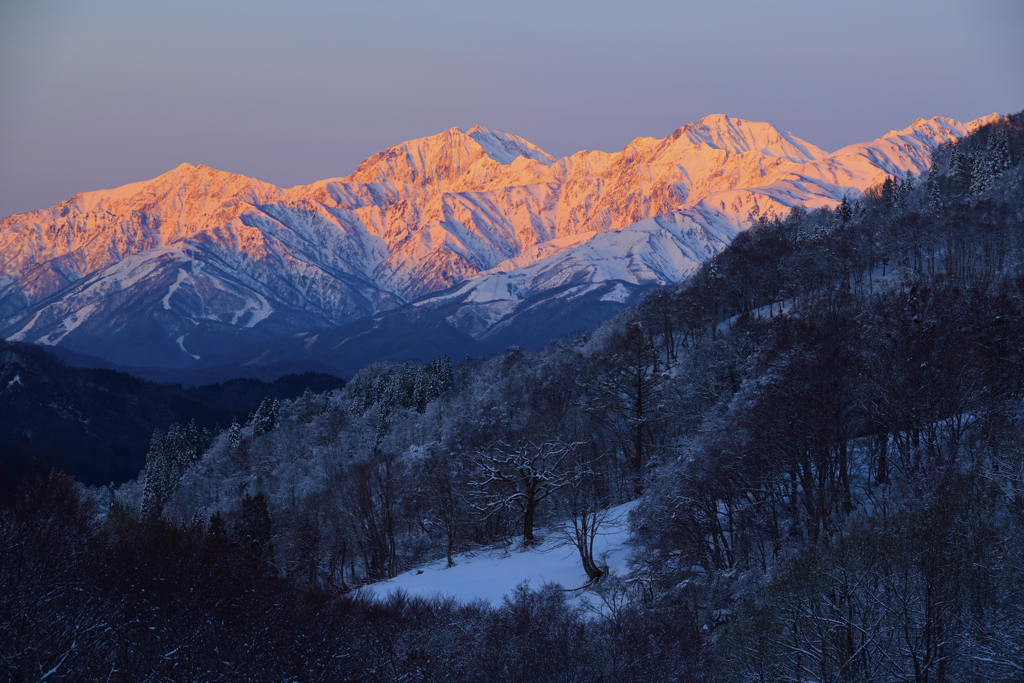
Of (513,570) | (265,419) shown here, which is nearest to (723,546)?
(513,570)

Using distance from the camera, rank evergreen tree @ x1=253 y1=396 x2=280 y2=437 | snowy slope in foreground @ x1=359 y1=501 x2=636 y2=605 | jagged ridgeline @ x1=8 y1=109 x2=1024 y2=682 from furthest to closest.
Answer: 1. evergreen tree @ x1=253 y1=396 x2=280 y2=437
2. snowy slope in foreground @ x1=359 y1=501 x2=636 y2=605
3. jagged ridgeline @ x1=8 y1=109 x2=1024 y2=682

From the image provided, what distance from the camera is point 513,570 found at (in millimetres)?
40188

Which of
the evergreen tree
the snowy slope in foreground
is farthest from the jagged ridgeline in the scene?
the evergreen tree

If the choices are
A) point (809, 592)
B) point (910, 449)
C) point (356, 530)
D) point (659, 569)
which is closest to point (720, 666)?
point (809, 592)

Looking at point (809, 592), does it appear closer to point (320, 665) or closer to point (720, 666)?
point (720, 666)

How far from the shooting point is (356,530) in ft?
207

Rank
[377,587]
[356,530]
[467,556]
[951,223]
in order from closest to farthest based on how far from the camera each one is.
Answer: [377,587] → [467,556] → [356,530] → [951,223]

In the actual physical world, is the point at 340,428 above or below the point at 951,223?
below

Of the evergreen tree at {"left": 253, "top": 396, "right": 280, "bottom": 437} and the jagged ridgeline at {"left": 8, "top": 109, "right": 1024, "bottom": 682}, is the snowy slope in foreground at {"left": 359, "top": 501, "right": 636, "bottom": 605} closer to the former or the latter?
the jagged ridgeline at {"left": 8, "top": 109, "right": 1024, "bottom": 682}

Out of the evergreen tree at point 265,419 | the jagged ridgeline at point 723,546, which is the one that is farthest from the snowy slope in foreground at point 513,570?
the evergreen tree at point 265,419

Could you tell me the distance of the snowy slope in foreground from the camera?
37281 millimetres

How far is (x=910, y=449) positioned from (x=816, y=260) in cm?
7992

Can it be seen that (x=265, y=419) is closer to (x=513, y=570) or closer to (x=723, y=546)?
(x=513, y=570)

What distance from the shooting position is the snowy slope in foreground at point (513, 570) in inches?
1468
